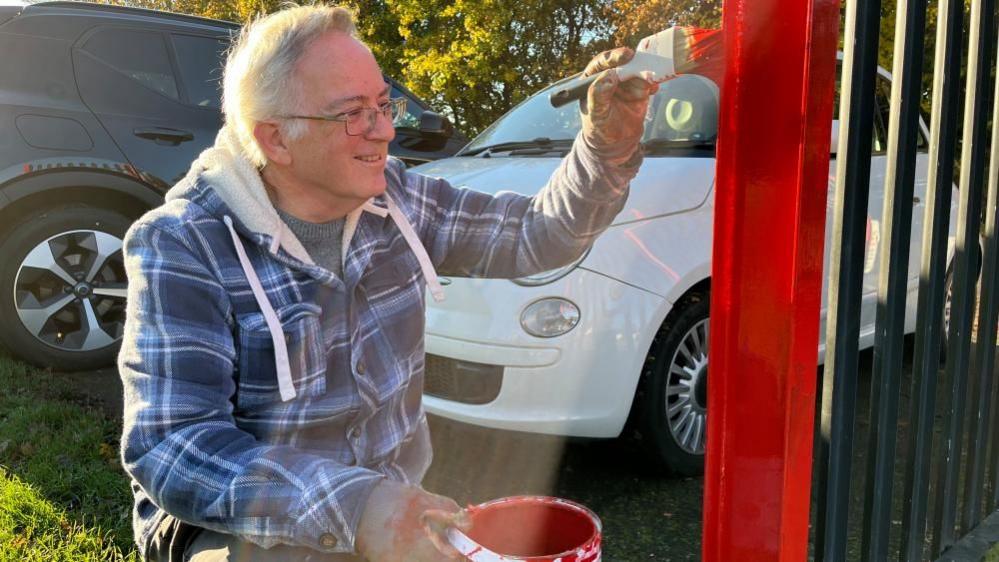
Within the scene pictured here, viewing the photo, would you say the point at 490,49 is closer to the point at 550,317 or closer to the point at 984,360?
the point at 550,317

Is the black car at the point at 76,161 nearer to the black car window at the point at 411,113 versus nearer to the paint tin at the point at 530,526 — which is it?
the black car window at the point at 411,113

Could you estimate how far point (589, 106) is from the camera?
160 cm

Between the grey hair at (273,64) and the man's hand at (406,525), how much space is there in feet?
2.42

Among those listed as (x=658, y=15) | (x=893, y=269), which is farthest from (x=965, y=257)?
(x=658, y=15)

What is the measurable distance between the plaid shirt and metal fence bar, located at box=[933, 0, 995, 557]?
85cm

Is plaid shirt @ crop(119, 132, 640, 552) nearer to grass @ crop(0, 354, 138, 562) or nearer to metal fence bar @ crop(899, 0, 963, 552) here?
metal fence bar @ crop(899, 0, 963, 552)

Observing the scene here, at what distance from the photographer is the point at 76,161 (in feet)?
12.9

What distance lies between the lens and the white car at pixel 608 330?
2648 millimetres

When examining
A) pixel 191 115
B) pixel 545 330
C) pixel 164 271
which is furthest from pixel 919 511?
A: pixel 191 115

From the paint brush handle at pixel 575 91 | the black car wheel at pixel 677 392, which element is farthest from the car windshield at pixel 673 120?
the paint brush handle at pixel 575 91

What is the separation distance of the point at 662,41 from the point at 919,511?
140cm

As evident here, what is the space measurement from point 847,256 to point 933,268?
0.53m

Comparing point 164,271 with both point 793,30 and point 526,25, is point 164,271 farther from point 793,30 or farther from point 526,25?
point 526,25

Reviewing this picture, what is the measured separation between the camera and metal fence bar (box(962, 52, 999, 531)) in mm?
2127
